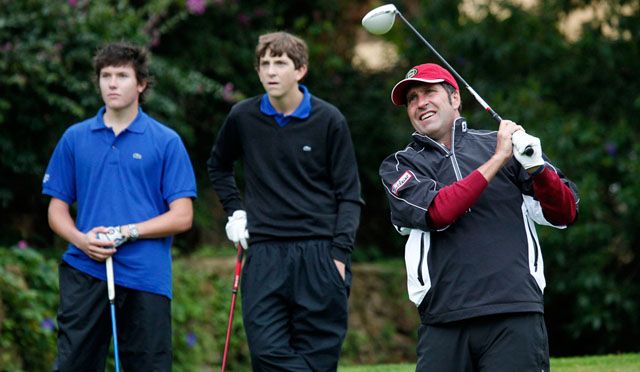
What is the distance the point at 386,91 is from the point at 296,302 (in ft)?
23.2

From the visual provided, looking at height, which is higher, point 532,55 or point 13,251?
point 532,55

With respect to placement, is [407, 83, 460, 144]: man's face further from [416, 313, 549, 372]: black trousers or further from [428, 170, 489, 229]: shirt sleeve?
[416, 313, 549, 372]: black trousers

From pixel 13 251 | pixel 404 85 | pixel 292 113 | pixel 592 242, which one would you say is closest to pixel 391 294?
pixel 592 242

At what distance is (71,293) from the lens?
4.38m

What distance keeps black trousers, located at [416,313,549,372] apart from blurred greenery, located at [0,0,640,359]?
478 cm

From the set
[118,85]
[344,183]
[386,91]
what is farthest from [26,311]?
[386,91]

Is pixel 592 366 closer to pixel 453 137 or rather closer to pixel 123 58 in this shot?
pixel 453 137

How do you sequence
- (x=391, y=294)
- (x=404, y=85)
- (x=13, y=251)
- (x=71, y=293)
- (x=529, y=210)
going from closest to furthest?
(x=529, y=210)
(x=404, y=85)
(x=71, y=293)
(x=13, y=251)
(x=391, y=294)

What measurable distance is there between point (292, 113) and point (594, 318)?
5319mm

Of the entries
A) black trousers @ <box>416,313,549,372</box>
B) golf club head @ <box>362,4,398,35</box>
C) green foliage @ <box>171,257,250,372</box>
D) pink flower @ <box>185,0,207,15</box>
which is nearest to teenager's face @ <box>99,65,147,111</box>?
golf club head @ <box>362,4,398,35</box>

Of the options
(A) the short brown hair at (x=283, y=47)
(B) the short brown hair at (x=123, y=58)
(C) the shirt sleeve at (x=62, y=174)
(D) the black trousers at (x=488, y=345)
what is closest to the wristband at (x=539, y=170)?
(D) the black trousers at (x=488, y=345)

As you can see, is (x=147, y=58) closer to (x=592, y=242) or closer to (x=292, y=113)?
(x=292, y=113)

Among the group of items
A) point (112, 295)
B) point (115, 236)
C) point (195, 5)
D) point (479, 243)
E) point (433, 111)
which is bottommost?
point (112, 295)

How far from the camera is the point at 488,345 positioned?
3369 millimetres
